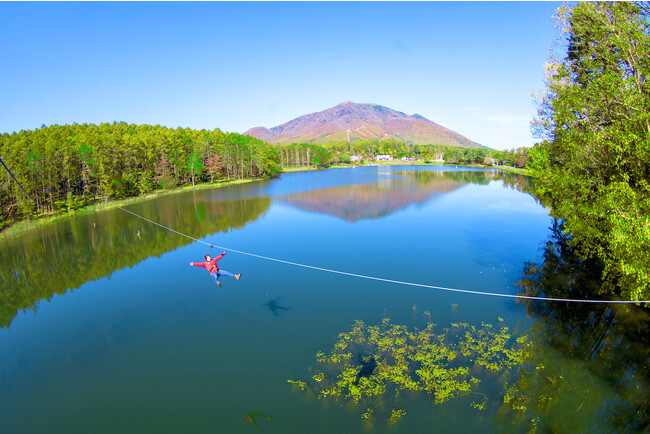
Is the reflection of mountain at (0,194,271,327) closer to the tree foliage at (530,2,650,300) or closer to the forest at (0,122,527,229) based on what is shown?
the forest at (0,122,527,229)

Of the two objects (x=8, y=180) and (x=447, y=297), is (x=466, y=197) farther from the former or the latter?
(x=8, y=180)

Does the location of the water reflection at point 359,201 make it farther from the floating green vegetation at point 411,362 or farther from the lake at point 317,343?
the floating green vegetation at point 411,362

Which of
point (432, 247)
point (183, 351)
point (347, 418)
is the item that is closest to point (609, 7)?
point (432, 247)

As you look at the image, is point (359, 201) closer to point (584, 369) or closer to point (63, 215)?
point (584, 369)

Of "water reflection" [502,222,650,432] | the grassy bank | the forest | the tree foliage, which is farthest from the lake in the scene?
the grassy bank

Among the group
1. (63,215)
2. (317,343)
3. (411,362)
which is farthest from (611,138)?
(63,215)

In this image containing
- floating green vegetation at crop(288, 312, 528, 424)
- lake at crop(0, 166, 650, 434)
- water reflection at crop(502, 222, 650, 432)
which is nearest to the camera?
water reflection at crop(502, 222, 650, 432)

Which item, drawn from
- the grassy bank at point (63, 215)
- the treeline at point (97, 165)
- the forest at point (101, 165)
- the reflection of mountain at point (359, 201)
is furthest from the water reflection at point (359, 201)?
the treeline at point (97, 165)
